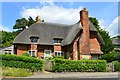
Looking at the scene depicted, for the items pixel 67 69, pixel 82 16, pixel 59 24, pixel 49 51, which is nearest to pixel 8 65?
pixel 67 69

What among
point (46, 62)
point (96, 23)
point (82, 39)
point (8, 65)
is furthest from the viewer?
point (96, 23)

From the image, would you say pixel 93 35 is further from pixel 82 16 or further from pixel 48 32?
pixel 48 32

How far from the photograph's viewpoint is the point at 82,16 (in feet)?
117

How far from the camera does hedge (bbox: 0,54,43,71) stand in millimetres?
23114

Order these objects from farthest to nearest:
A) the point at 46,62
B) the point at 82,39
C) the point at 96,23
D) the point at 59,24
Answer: the point at 96,23 → the point at 59,24 → the point at 82,39 → the point at 46,62

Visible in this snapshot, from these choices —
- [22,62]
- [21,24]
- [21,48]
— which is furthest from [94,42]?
[21,24]

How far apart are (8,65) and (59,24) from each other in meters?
19.4

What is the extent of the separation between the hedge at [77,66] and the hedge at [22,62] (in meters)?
1.69

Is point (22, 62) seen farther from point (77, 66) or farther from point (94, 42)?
point (94, 42)

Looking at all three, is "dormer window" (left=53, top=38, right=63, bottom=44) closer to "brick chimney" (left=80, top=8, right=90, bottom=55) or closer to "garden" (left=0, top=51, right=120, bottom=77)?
"brick chimney" (left=80, top=8, right=90, bottom=55)

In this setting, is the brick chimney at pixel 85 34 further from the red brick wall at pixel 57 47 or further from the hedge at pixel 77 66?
the hedge at pixel 77 66

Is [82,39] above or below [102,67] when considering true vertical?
above

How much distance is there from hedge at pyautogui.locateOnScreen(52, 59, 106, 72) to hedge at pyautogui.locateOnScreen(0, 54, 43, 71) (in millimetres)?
1691

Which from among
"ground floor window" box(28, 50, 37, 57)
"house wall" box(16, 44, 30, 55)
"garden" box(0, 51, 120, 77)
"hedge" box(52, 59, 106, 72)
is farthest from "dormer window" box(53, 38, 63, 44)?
"hedge" box(52, 59, 106, 72)
